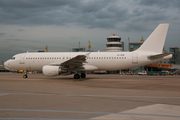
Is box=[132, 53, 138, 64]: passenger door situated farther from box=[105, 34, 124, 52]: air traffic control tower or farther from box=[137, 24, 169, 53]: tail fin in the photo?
box=[105, 34, 124, 52]: air traffic control tower

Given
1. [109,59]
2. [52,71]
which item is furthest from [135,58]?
[52,71]

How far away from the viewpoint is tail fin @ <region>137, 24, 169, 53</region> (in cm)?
2198

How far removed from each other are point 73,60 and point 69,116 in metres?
15.5

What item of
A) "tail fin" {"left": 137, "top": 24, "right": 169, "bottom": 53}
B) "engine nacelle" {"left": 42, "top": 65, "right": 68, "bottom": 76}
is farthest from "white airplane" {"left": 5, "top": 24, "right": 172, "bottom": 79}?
"engine nacelle" {"left": 42, "top": 65, "right": 68, "bottom": 76}

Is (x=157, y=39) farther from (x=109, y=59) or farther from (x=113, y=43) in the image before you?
(x=113, y=43)

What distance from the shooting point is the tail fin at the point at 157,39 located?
22.0 meters

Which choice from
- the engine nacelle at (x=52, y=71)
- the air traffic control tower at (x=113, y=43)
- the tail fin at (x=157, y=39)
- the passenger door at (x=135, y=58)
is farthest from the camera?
the air traffic control tower at (x=113, y=43)

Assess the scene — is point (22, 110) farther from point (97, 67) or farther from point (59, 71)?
point (97, 67)

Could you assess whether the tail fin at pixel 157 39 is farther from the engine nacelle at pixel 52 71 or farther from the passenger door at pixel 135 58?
the engine nacelle at pixel 52 71

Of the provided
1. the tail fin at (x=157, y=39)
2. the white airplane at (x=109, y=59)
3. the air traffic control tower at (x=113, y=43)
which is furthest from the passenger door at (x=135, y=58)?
the air traffic control tower at (x=113, y=43)

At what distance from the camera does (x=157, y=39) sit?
2223cm

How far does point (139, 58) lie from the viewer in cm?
2206

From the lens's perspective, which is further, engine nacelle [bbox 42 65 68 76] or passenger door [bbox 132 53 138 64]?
passenger door [bbox 132 53 138 64]

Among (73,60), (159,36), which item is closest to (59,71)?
(73,60)
